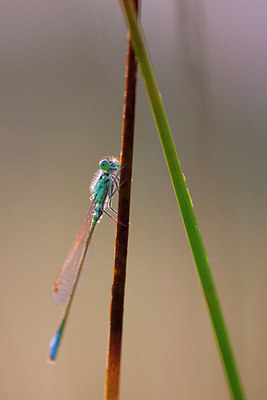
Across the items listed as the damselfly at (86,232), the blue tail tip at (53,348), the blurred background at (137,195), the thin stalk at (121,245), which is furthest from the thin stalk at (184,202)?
the blurred background at (137,195)

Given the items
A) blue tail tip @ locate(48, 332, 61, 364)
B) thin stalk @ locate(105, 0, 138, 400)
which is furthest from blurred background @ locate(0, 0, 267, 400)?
thin stalk @ locate(105, 0, 138, 400)

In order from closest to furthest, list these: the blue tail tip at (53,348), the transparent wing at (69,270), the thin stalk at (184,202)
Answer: the thin stalk at (184,202), the blue tail tip at (53,348), the transparent wing at (69,270)

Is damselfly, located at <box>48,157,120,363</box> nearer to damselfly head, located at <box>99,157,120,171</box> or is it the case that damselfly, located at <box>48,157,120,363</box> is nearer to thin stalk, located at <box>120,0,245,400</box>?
damselfly head, located at <box>99,157,120,171</box>

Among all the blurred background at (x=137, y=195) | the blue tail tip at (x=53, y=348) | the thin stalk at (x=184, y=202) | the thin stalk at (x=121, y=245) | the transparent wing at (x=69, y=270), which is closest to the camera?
the thin stalk at (x=184, y=202)

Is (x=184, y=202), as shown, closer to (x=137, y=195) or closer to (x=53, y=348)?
(x=53, y=348)

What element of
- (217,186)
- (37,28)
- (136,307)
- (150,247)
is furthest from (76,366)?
(37,28)

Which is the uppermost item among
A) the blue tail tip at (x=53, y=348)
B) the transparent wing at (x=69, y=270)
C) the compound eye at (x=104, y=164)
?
the compound eye at (x=104, y=164)

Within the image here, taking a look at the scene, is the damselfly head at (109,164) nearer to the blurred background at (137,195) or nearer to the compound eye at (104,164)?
the compound eye at (104,164)
